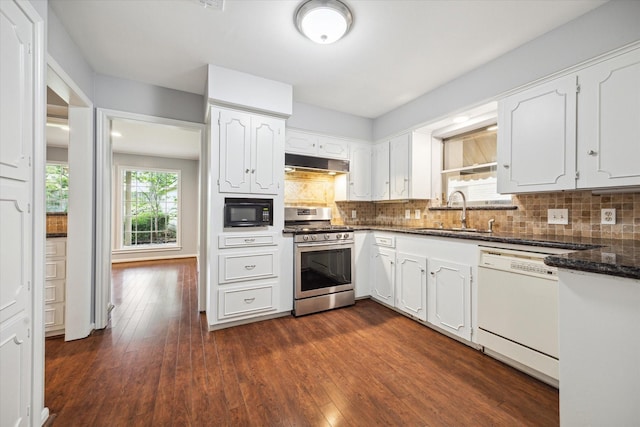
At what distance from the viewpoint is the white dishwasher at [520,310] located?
166 cm

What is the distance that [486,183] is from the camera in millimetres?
2738

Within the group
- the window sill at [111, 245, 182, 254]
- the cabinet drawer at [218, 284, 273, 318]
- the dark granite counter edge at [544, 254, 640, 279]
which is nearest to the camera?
the dark granite counter edge at [544, 254, 640, 279]

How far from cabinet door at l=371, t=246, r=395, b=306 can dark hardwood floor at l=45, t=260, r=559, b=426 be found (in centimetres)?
38

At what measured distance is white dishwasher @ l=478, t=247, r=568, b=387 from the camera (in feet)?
5.43

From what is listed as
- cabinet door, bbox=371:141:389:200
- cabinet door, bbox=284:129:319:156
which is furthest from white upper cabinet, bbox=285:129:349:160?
cabinet door, bbox=371:141:389:200

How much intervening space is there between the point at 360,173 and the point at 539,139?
2070 millimetres

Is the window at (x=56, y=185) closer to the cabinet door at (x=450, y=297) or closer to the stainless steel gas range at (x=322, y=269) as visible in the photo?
the stainless steel gas range at (x=322, y=269)

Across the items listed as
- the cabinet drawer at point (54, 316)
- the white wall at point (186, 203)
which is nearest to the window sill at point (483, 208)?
the cabinet drawer at point (54, 316)

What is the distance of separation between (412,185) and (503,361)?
1.92 meters

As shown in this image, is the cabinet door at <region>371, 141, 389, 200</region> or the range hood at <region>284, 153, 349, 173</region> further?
the cabinet door at <region>371, 141, 389, 200</region>

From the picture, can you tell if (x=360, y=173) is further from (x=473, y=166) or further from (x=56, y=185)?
(x=56, y=185)

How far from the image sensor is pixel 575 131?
1.82 m

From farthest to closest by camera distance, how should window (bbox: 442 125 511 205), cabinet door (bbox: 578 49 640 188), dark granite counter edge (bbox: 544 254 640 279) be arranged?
window (bbox: 442 125 511 205) → cabinet door (bbox: 578 49 640 188) → dark granite counter edge (bbox: 544 254 640 279)

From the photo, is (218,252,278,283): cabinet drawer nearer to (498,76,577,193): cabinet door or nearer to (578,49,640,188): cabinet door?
(498,76,577,193): cabinet door
